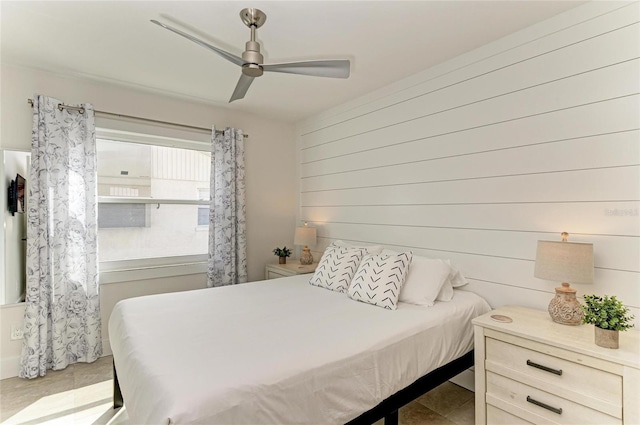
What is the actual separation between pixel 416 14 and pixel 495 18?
53 centimetres

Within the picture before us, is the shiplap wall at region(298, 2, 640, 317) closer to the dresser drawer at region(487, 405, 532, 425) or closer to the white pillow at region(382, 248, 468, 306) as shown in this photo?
the white pillow at region(382, 248, 468, 306)

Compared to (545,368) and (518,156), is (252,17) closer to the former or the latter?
(518,156)

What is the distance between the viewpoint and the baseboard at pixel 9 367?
2.59 m

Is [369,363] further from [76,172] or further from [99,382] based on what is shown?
[76,172]

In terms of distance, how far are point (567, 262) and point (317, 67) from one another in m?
1.81

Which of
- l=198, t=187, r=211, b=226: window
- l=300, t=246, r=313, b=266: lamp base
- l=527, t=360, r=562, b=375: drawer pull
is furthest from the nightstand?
l=527, t=360, r=562, b=375: drawer pull

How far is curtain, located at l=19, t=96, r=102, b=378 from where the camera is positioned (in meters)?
2.62

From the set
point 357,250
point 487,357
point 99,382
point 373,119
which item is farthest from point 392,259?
point 99,382

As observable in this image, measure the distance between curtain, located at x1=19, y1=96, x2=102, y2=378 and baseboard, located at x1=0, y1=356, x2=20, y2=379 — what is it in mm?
104

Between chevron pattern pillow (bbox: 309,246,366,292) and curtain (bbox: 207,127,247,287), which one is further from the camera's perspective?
curtain (bbox: 207,127,247,287)

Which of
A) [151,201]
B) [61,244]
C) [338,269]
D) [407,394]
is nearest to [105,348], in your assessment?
[61,244]

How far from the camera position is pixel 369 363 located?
1.54 meters

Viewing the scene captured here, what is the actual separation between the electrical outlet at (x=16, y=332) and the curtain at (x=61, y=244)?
13 cm

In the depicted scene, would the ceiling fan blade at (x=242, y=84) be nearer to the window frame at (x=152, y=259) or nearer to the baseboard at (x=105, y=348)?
the window frame at (x=152, y=259)
